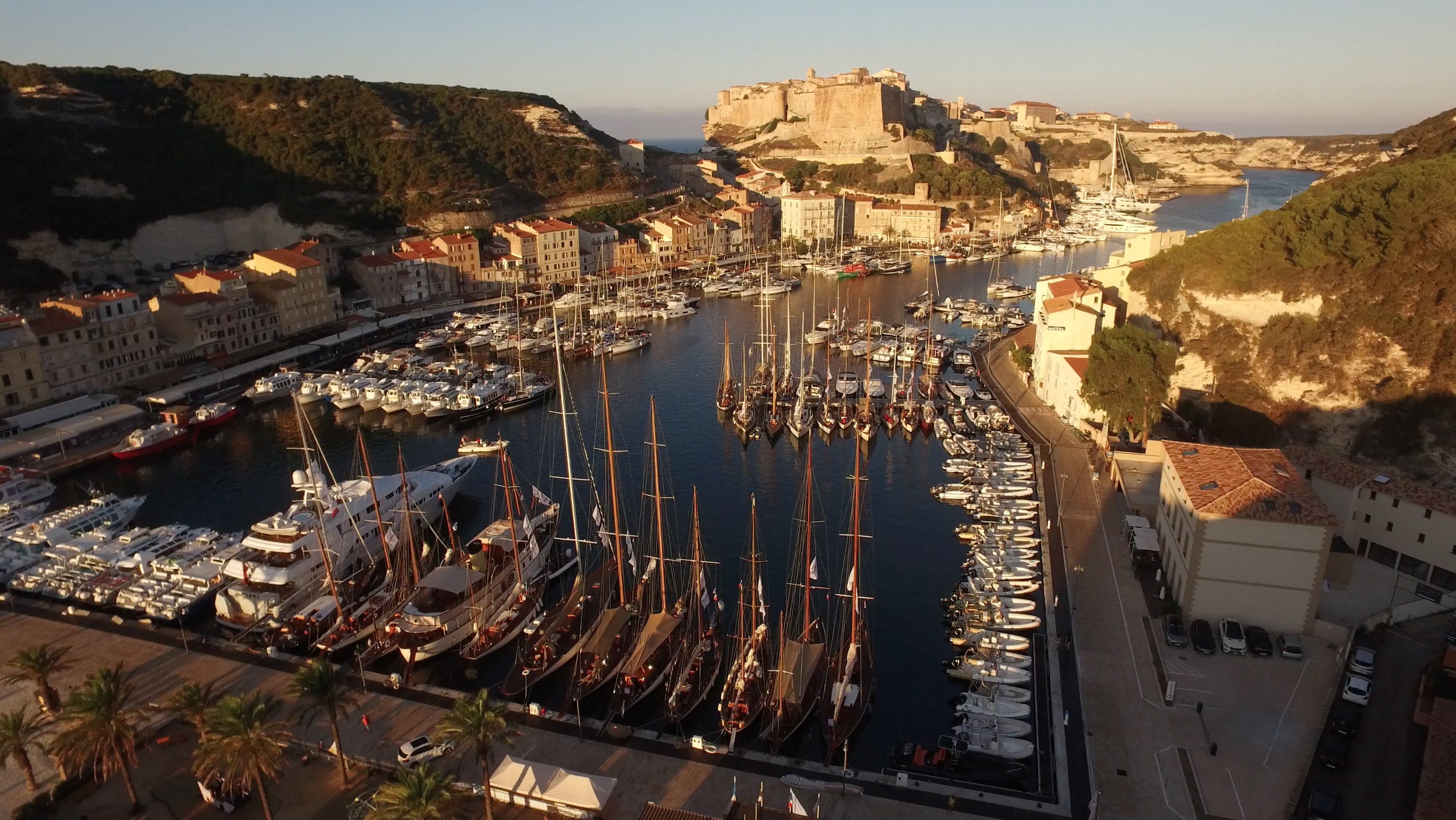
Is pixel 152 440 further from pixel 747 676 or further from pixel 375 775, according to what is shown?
pixel 747 676

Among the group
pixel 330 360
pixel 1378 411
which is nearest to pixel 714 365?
pixel 330 360

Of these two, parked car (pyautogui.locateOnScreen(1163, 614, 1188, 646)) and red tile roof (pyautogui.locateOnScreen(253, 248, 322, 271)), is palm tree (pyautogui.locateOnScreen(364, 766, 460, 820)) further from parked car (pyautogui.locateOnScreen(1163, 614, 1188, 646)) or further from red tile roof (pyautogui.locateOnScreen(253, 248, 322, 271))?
red tile roof (pyautogui.locateOnScreen(253, 248, 322, 271))

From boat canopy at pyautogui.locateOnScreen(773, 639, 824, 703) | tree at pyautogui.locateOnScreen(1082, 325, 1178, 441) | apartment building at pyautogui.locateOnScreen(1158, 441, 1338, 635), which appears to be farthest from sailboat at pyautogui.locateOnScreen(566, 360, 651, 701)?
tree at pyautogui.locateOnScreen(1082, 325, 1178, 441)

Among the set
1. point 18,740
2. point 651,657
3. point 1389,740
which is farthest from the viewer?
point 651,657

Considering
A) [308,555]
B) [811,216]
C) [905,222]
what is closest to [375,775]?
[308,555]

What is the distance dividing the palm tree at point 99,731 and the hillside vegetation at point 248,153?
4945 centimetres

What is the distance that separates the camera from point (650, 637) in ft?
59.6

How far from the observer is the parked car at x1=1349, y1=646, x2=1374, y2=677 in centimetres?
1705

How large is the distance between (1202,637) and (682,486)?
16.6 meters

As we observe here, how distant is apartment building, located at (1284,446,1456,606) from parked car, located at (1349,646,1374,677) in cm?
377

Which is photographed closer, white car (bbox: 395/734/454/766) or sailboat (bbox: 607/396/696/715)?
white car (bbox: 395/734/454/766)

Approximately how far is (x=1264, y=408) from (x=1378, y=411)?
129 inches

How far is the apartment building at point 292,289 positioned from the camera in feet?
150

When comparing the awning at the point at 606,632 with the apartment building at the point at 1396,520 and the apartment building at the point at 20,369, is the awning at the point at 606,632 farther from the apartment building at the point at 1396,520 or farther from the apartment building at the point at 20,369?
the apartment building at the point at 20,369
